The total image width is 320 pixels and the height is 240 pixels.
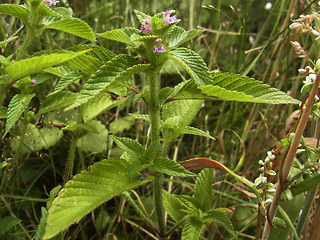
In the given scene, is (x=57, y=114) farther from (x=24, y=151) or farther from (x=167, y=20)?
(x=167, y=20)

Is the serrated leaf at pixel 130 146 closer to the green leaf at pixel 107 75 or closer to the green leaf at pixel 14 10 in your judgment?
the green leaf at pixel 107 75

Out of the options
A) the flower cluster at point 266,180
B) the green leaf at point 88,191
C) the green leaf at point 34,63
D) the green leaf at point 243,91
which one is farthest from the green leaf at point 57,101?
the flower cluster at point 266,180

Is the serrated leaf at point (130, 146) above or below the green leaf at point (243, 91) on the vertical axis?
below

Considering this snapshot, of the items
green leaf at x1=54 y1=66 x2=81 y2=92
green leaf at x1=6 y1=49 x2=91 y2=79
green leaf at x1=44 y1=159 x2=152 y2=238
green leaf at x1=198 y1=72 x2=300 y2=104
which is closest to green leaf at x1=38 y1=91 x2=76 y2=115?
green leaf at x1=54 y1=66 x2=81 y2=92

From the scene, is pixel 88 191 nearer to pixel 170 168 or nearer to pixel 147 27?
pixel 170 168

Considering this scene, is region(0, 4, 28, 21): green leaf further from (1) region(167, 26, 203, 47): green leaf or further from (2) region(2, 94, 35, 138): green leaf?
(1) region(167, 26, 203, 47): green leaf

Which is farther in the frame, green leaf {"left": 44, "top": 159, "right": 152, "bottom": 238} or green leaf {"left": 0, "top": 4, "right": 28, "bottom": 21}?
green leaf {"left": 0, "top": 4, "right": 28, "bottom": 21}
